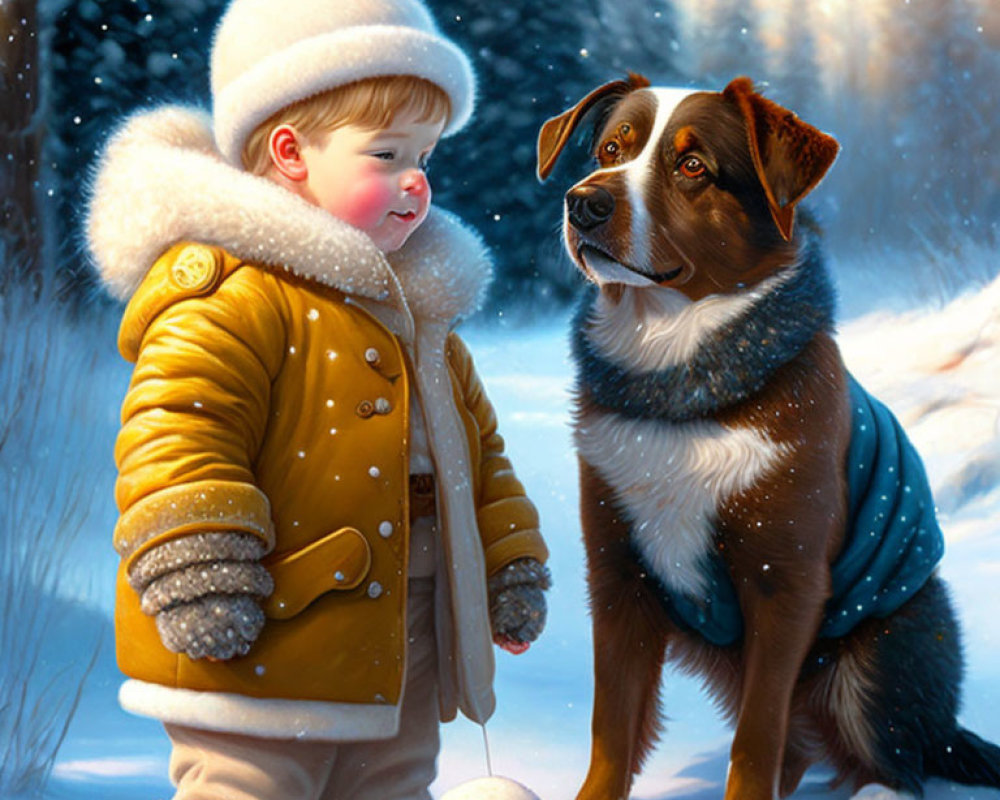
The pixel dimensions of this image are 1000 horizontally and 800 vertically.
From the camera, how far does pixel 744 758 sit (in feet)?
3.92

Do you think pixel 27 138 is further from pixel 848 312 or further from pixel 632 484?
pixel 848 312

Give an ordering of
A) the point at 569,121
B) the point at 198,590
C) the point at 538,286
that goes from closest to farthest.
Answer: the point at 198,590 → the point at 569,121 → the point at 538,286

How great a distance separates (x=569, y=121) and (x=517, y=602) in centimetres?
53

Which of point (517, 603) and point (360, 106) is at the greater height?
point (360, 106)

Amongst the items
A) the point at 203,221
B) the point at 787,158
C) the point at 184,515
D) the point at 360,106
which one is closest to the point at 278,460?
the point at 184,515

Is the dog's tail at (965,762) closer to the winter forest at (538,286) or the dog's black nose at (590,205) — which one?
the winter forest at (538,286)

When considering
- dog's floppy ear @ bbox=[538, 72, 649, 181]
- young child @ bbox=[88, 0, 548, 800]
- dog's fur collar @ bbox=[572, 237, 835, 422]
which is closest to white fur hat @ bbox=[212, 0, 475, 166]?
young child @ bbox=[88, 0, 548, 800]

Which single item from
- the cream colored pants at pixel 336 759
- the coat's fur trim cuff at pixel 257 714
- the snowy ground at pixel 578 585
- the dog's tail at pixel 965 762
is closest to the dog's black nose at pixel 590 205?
the snowy ground at pixel 578 585

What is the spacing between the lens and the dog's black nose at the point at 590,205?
115 cm

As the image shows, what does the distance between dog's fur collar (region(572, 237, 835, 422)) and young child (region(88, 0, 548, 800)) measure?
0.19 metres

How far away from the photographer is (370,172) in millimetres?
1147

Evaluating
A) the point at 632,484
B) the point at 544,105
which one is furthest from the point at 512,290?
the point at 632,484

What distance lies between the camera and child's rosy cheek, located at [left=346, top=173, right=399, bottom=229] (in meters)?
1.15

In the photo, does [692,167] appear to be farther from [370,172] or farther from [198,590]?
[198,590]
